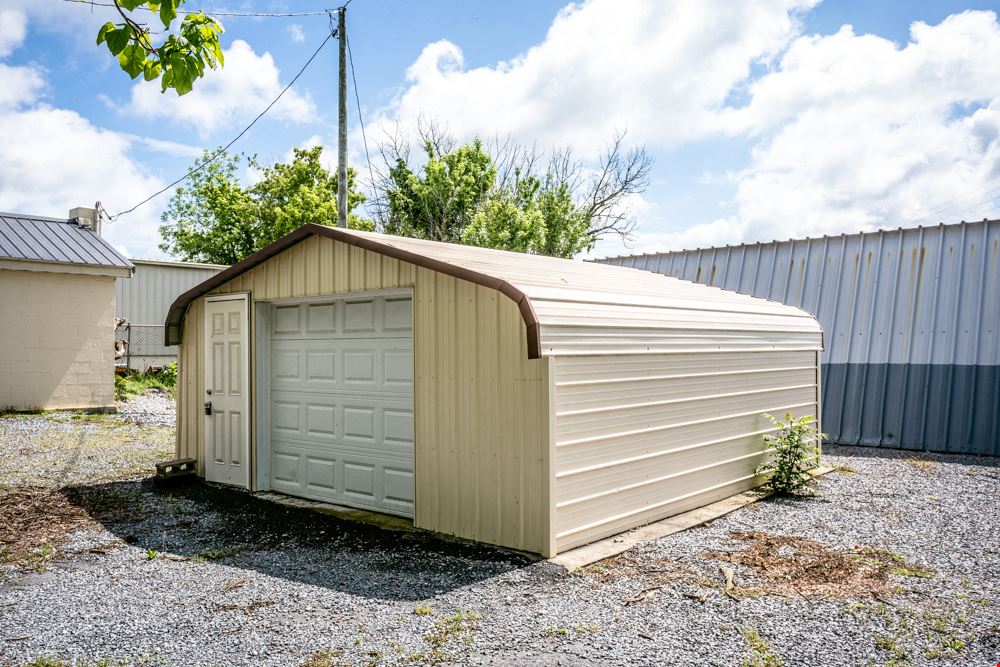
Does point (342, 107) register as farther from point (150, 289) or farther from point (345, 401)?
point (150, 289)

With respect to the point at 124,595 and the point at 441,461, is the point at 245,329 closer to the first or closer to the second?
the point at 441,461

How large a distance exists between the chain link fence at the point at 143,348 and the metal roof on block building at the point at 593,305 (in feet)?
37.5

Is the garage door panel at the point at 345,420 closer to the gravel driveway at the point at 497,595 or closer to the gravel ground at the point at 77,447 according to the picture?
the gravel driveway at the point at 497,595

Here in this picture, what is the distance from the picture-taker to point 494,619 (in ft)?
13.9

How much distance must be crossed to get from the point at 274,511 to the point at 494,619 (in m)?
3.51

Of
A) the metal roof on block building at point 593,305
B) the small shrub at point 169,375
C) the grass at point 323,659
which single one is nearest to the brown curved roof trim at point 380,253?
the metal roof on block building at point 593,305

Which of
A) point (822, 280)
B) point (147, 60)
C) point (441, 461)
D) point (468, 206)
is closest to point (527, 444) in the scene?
point (441, 461)

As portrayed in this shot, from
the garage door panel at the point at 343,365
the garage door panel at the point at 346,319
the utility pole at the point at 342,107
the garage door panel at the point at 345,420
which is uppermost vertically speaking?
the utility pole at the point at 342,107

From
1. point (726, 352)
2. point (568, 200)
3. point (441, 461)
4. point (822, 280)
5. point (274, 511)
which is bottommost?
point (274, 511)

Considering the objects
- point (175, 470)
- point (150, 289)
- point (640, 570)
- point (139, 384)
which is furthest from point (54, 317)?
point (640, 570)

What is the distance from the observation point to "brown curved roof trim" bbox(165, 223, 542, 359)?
5.29 metres

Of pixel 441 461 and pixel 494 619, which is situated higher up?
pixel 441 461

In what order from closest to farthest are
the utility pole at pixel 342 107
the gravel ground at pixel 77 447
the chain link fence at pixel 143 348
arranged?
the gravel ground at pixel 77 447
the utility pole at pixel 342 107
the chain link fence at pixel 143 348

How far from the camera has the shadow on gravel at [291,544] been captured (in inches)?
198
